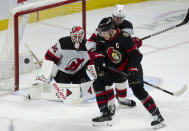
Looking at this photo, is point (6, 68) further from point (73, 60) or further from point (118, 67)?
point (118, 67)

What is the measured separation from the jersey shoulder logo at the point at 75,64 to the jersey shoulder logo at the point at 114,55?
521mm

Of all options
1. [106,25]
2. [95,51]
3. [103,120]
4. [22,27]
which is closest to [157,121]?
[103,120]

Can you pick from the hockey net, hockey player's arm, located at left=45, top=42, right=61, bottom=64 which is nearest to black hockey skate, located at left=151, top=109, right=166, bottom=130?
hockey player's arm, located at left=45, top=42, right=61, bottom=64

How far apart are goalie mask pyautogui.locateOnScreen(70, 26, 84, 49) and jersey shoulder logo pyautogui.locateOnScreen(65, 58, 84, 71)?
6.1 inches

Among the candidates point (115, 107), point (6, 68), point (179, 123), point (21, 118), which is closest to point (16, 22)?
point (6, 68)

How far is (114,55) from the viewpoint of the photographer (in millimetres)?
3463

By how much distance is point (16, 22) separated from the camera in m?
4.12

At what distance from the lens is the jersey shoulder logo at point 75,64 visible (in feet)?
12.9

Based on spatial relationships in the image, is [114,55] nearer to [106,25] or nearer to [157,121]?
[106,25]

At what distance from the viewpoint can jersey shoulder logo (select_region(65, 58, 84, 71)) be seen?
3934mm

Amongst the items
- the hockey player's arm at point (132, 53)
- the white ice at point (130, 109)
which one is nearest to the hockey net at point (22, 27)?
the white ice at point (130, 109)

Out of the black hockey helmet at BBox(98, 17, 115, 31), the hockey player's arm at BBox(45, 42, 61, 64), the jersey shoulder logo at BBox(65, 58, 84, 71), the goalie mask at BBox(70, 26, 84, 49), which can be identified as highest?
the black hockey helmet at BBox(98, 17, 115, 31)

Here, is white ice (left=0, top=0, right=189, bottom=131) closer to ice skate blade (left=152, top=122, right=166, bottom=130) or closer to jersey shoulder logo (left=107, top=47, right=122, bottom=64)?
ice skate blade (left=152, top=122, right=166, bottom=130)

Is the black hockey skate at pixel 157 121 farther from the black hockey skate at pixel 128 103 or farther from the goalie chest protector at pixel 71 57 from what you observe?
the goalie chest protector at pixel 71 57
